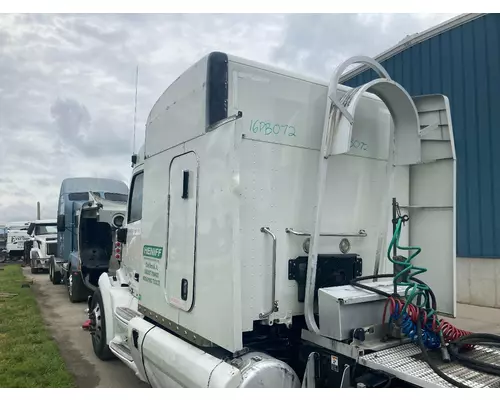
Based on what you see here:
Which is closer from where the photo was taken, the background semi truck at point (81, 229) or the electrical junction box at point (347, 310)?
the electrical junction box at point (347, 310)

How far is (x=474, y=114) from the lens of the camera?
9.21m

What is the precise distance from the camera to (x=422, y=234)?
404 centimetres

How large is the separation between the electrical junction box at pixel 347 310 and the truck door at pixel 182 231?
3.42 ft

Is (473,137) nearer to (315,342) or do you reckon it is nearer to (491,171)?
(491,171)

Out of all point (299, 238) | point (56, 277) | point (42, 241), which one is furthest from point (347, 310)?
point (42, 241)

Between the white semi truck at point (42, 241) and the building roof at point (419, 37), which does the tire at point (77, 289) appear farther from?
the building roof at point (419, 37)

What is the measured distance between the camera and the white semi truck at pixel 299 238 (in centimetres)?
308

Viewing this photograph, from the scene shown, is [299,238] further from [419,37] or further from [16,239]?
[16,239]

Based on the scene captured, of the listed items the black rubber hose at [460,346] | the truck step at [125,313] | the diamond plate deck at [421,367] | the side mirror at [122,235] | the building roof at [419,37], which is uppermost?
the building roof at [419,37]

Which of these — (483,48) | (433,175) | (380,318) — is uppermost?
(483,48)

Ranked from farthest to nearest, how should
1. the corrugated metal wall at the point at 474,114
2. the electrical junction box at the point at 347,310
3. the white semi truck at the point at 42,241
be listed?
the white semi truck at the point at 42,241
the corrugated metal wall at the point at 474,114
the electrical junction box at the point at 347,310

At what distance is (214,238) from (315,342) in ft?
3.54

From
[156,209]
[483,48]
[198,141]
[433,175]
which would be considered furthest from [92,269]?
[483,48]

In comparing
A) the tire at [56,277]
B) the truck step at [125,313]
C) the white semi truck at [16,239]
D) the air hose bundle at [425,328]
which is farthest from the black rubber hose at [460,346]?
the white semi truck at [16,239]
